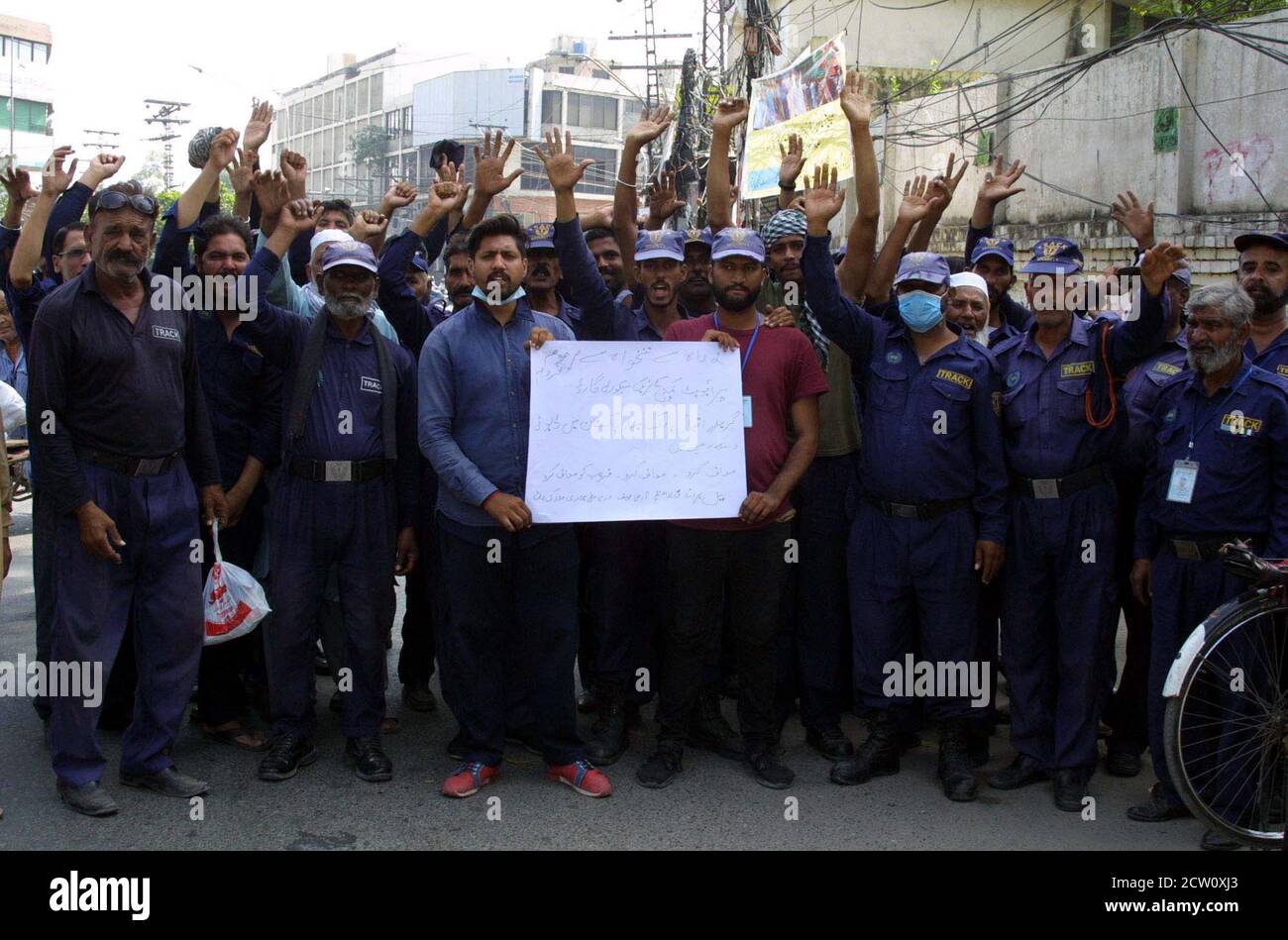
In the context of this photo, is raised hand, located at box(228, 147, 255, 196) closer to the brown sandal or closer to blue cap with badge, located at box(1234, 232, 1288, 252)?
the brown sandal

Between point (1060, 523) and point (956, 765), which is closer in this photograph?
point (1060, 523)

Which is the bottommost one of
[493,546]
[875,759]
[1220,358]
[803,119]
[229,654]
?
[875,759]

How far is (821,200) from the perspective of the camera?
5375 millimetres

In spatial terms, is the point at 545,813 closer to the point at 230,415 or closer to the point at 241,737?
the point at 241,737

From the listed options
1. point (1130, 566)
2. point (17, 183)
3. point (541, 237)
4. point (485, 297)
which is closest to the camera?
point (485, 297)

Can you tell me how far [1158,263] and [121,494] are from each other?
14.4 feet

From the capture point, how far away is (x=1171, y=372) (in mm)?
5836

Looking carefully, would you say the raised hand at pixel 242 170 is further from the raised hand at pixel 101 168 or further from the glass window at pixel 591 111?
the glass window at pixel 591 111

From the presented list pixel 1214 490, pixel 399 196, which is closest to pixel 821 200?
pixel 1214 490

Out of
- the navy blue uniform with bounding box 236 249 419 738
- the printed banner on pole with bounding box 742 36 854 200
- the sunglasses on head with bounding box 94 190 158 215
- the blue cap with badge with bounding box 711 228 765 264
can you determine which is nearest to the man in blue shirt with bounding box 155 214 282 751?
the navy blue uniform with bounding box 236 249 419 738

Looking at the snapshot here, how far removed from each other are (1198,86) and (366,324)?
9325 millimetres

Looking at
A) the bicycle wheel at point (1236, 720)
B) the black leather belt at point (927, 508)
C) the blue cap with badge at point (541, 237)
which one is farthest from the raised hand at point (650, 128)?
the bicycle wheel at point (1236, 720)
